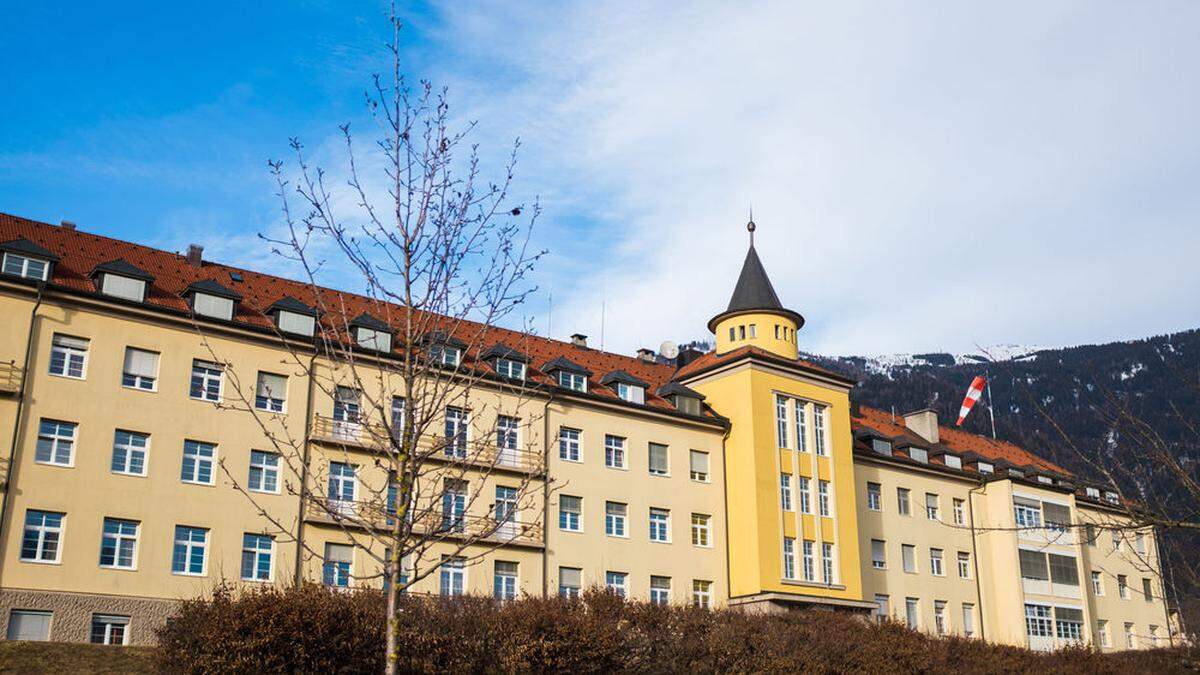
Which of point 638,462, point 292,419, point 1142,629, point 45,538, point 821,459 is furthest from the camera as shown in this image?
point 1142,629

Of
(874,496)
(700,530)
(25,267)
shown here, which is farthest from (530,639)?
(874,496)

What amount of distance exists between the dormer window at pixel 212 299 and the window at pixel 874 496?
29.7 meters

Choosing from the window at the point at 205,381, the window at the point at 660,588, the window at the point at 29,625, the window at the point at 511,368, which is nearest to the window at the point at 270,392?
the window at the point at 205,381

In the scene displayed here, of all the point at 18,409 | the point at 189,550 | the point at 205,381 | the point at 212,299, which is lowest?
the point at 189,550

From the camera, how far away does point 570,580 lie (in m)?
42.1

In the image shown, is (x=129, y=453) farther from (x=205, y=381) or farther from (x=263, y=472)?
(x=263, y=472)

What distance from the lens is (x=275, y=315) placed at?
38781mm

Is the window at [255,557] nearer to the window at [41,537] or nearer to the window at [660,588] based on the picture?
the window at [41,537]

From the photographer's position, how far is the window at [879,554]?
171ft

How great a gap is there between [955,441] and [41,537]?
48105mm

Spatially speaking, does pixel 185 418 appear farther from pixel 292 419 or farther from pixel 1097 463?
pixel 1097 463

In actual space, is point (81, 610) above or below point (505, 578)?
below

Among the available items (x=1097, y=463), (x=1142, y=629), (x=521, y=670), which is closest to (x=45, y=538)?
(x=521, y=670)

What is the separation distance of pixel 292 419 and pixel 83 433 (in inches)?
248
